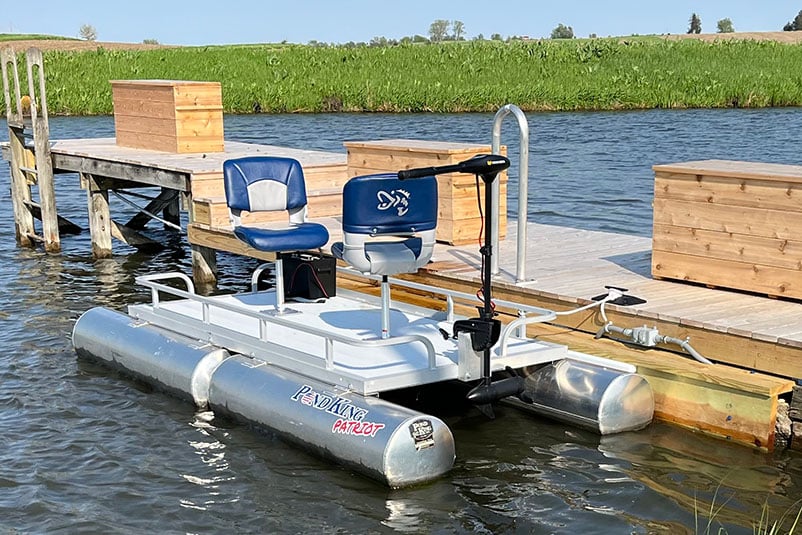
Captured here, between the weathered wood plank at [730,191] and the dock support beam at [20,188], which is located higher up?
the weathered wood plank at [730,191]

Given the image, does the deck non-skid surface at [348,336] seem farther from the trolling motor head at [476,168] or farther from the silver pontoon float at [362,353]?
the trolling motor head at [476,168]

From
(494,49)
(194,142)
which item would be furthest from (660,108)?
(194,142)

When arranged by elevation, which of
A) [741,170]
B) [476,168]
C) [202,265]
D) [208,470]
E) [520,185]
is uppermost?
[476,168]

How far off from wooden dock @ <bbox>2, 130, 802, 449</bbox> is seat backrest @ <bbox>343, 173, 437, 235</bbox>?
1537 mm

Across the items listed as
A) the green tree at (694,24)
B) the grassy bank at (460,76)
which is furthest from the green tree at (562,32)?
the grassy bank at (460,76)

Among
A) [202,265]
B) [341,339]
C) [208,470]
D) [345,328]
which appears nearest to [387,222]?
[341,339]

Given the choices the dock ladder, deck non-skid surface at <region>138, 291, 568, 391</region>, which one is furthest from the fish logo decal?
the dock ladder

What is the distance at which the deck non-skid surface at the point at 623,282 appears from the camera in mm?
6613

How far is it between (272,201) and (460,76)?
1093 inches

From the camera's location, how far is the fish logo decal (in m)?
6.40

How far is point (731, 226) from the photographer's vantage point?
711 cm

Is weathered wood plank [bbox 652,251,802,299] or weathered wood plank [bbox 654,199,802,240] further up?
weathered wood plank [bbox 654,199,802,240]

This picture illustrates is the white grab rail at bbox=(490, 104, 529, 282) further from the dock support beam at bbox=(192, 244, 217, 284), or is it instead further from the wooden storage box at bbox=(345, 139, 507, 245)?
the dock support beam at bbox=(192, 244, 217, 284)

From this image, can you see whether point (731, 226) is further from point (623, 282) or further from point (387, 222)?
point (387, 222)
